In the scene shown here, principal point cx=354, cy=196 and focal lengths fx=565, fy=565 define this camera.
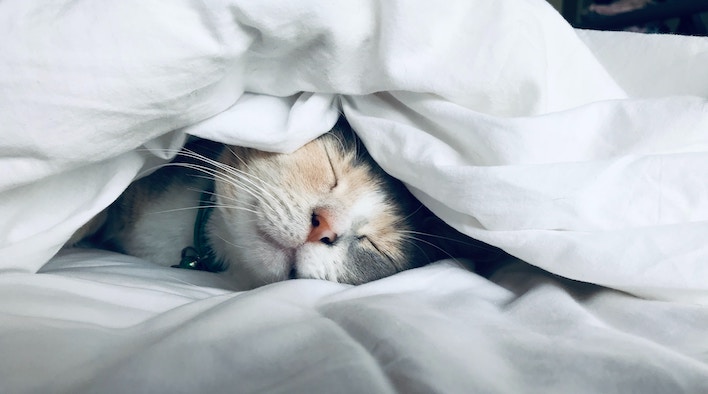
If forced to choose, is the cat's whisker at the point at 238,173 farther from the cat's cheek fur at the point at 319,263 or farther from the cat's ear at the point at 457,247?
the cat's ear at the point at 457,247

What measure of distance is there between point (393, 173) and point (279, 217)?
0.18 m

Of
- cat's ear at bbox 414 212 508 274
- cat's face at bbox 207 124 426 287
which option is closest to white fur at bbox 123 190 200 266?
cat's face at bbox 207 124 426 287

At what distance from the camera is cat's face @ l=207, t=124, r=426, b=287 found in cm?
83

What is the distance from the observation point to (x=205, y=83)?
70cm

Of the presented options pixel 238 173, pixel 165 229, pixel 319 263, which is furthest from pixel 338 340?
pixel 165 229

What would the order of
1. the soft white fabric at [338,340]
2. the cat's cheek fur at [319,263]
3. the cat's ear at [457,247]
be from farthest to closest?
the cat's ear at [457,247] < the cat's cheek fur at [319,263] < the soft white fabric at [338,340]

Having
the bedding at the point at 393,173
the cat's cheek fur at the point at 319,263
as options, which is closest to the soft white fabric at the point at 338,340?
the bedding at the point at 393,173

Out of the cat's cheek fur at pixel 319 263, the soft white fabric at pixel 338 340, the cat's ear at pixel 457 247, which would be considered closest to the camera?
the soft white fabric at pixel 338 340

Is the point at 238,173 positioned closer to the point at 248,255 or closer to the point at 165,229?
the point at 248,255

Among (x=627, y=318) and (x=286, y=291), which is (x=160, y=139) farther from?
(x=627, y=318)

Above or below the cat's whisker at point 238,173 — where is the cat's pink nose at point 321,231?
below

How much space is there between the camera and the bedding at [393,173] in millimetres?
495

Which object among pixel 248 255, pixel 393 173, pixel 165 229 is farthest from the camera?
pixel 165 229

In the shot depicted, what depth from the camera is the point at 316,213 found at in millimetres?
838
